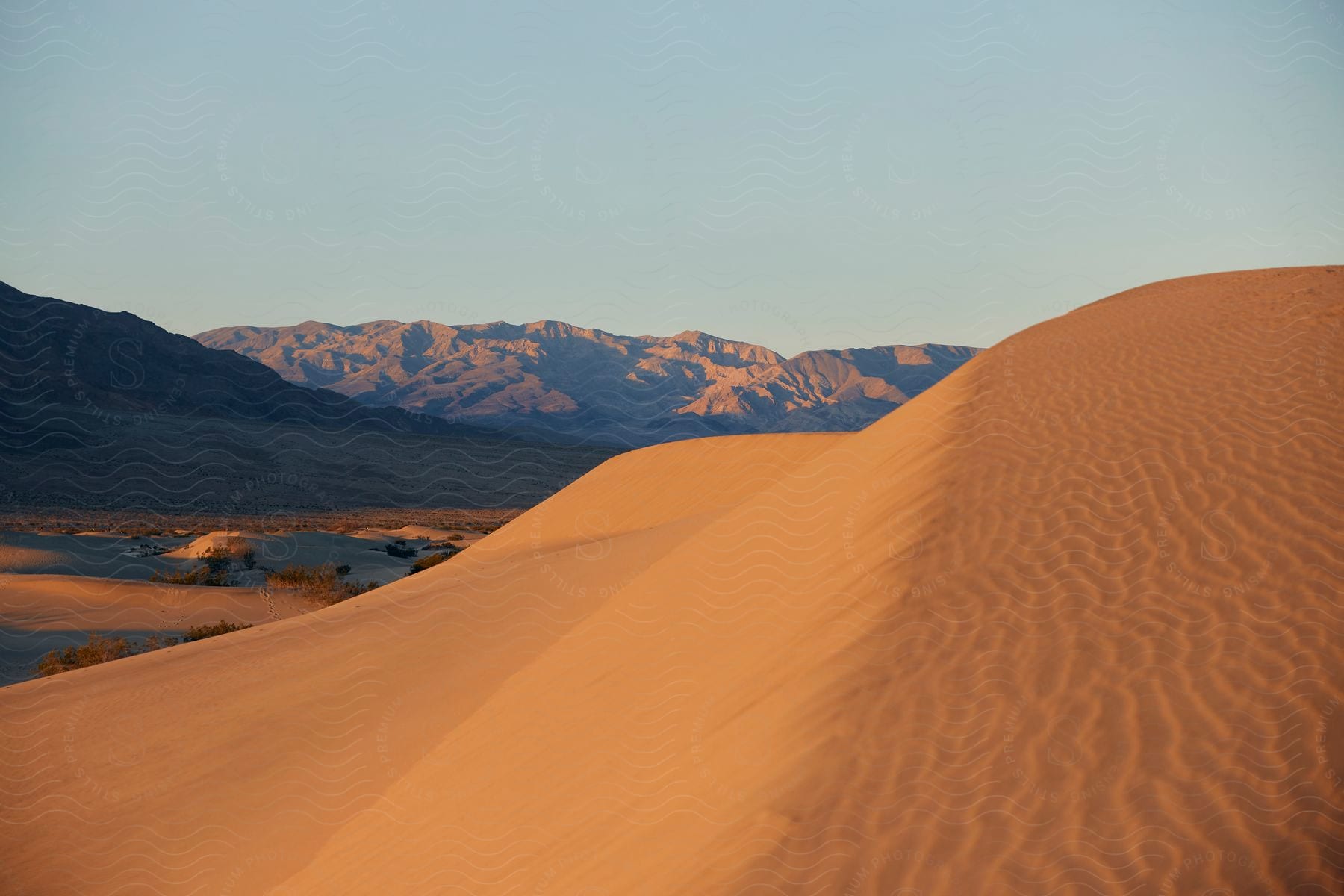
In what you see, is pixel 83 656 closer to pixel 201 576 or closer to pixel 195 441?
pixel 201 576

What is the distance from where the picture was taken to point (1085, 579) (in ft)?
24.2

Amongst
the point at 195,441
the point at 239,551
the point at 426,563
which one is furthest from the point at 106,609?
the point at 195,441

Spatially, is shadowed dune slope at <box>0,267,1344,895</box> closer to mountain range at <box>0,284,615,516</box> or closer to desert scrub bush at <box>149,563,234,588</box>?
desert scrub bush at <box>149,563,234,588</box>

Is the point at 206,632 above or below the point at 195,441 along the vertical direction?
below

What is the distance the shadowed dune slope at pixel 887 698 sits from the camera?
18.4ft

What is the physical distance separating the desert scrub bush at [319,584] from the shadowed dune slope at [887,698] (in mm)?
9833

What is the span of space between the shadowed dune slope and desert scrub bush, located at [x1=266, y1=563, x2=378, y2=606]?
983 cm

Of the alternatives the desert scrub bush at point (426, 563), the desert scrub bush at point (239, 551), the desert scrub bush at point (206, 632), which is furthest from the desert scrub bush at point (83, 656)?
the desert scrub bush at point (239, 551)

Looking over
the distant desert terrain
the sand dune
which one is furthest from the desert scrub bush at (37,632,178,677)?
the sand dune

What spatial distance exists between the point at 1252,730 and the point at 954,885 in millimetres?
2350

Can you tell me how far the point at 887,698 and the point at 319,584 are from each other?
68.5ft

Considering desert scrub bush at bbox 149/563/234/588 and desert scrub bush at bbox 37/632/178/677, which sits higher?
desert scrub bush at bbox 37/632/178/677

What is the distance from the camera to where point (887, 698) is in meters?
6.59

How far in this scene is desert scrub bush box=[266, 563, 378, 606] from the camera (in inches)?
938
